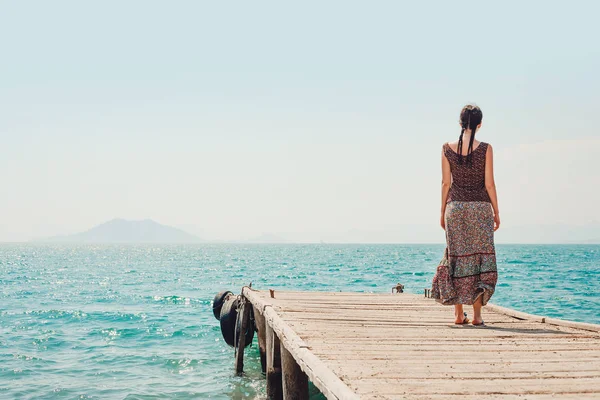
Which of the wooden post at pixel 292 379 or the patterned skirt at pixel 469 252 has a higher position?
the patterned skirt at pixel 469 252

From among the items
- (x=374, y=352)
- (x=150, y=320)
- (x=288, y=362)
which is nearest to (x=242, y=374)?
(x=288, y=362)

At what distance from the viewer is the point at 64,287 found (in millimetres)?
35969

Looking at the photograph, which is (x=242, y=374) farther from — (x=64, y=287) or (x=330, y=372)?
(x=64, y=287)

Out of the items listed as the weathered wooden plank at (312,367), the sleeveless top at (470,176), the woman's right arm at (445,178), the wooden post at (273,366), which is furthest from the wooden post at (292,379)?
the sleeveless top at (470,176)

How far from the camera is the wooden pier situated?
4066 mm

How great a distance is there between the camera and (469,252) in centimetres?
661

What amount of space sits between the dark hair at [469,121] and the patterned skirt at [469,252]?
507 mm

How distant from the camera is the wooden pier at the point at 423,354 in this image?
4.07 meters

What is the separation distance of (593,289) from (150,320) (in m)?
23.2

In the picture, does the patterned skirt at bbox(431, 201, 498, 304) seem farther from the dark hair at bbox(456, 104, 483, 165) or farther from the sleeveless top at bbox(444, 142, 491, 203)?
the dark hair at bbox(456, 104, 483, 165)

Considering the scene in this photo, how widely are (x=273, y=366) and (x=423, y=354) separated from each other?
12.2 ft

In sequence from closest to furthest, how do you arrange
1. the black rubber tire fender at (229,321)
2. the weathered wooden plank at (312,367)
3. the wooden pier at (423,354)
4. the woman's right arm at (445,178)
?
1. the weathered wooden plank at (312,367)
2. the wooden pier at (423,354)
3. the woman's right arm at (445,178)
4. the black rubber tire fender at (229,321)

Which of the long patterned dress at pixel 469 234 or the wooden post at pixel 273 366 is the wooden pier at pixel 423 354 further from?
the long patterned dress at pixel 469 234

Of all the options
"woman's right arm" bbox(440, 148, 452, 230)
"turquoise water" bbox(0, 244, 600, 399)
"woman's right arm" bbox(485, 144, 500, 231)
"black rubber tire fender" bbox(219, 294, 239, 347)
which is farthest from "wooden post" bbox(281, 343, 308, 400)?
"black rubber tire fender" bbox(219, 294, 239, 347)
